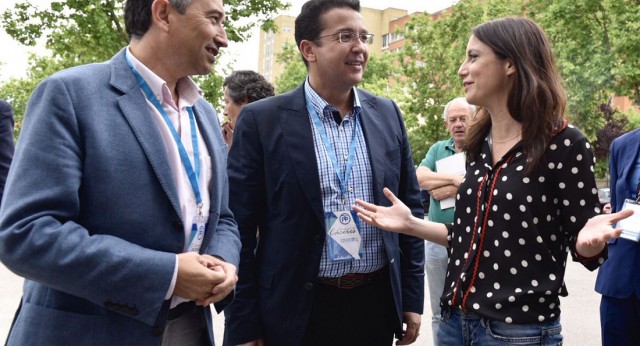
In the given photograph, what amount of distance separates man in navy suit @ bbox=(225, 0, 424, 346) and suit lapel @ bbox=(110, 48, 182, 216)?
0.99 meters

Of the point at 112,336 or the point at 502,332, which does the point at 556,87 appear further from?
the point at 112,336

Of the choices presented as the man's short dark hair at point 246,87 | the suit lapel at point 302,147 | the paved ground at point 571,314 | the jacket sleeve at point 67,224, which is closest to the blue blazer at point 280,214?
the suit lapel at point 302,147

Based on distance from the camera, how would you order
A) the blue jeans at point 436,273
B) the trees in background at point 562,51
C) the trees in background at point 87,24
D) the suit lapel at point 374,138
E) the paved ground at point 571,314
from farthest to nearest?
the trees in background at point 562,51
the trees in background at point 87,24
the paved ground at point 571,314
the blue jeans at point 436,273
the suit lapel at point 374,138

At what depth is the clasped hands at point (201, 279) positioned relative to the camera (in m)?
1.87

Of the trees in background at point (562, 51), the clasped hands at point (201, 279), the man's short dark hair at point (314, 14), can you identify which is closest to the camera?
the clasped hands at point (201, 279)

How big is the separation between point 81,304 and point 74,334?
88mm

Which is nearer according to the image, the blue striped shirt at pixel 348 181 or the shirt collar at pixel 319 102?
the blue striped shirt at pixel 348 181

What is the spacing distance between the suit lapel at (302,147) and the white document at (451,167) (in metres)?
1.91

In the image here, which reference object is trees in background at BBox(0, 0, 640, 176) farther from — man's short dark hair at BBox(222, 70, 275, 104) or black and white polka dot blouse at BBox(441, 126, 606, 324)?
black and white polka dot blouse at BBox(441, 126, 606, 324)

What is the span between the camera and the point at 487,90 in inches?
106

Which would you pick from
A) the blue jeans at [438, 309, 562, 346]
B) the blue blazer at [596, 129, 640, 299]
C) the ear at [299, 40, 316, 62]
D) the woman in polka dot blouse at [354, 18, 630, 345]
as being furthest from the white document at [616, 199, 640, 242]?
the ear at [299, 40, 316, 62]

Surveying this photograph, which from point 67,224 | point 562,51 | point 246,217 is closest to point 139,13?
point 67,224

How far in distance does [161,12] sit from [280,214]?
44.6 inches

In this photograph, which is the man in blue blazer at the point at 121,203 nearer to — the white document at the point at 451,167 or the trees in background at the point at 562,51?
the white document at the point at 451,167
